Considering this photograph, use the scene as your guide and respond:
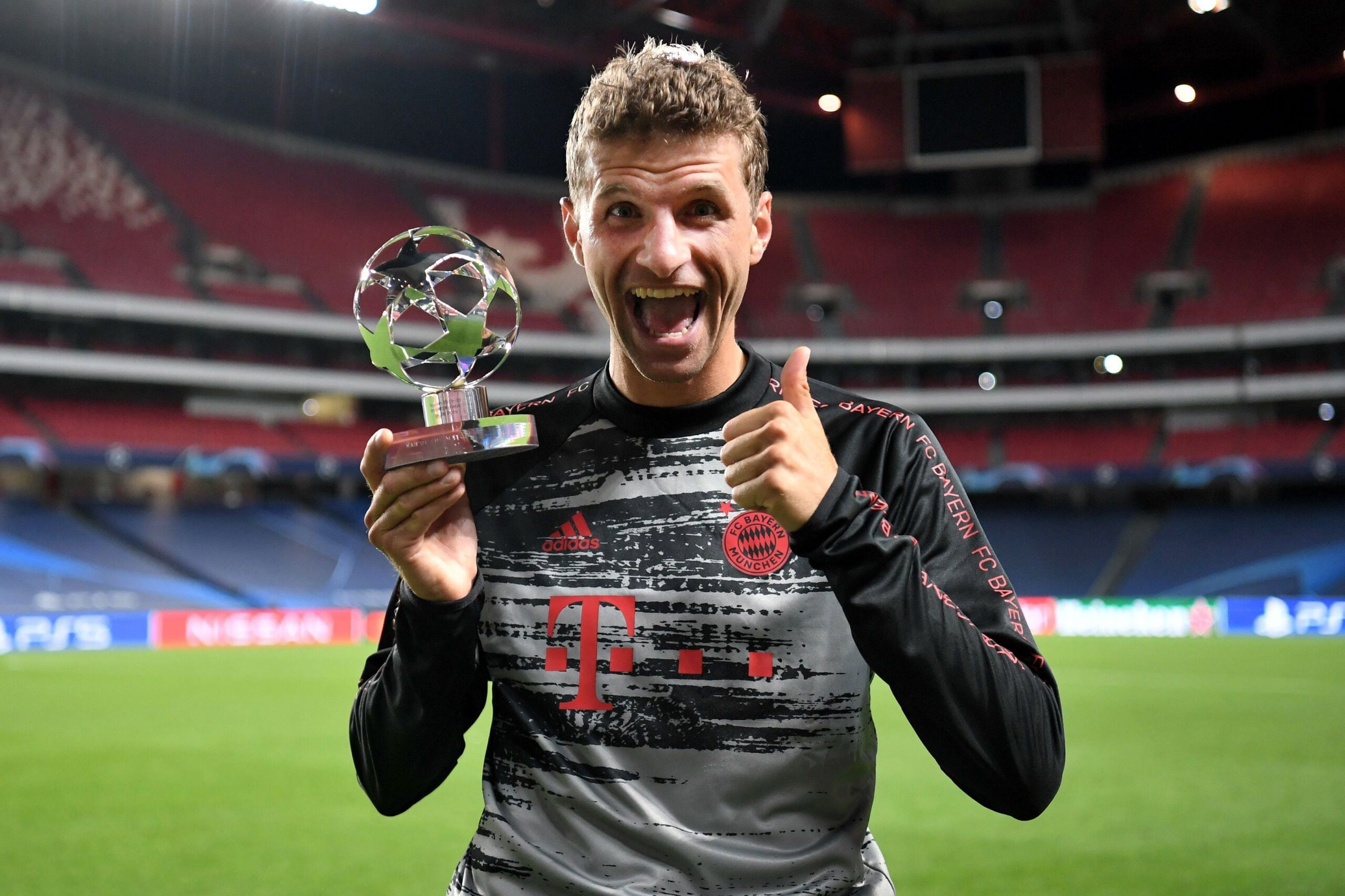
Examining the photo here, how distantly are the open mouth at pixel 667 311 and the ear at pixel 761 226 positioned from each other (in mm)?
129

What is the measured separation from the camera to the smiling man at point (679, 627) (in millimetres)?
1776

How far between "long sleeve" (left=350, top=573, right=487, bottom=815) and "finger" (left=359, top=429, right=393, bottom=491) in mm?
A: 192

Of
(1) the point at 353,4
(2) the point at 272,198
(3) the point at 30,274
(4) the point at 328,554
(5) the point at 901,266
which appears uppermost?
(2) the point at 272,198

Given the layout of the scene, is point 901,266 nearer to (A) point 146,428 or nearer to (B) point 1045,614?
(B) point 1045,614

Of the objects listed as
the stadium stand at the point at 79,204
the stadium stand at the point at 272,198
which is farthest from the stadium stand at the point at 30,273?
the stadium stand at the point at 272,198

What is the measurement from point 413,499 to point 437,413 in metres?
0.21

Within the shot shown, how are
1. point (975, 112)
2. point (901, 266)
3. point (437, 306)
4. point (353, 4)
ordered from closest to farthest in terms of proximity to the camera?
1. point (437, 306)
2. point (353, 4)
3. point (975, 112)
4. point (901, 266)

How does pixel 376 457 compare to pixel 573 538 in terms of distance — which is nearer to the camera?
pixel 376 457

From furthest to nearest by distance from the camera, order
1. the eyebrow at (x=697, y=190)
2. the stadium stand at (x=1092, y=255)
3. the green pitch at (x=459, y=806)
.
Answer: the stadium stand at (x=1092, y=255) < the green pitch at (x=459, y=806) < the eyebrow at (x=697, y=190)

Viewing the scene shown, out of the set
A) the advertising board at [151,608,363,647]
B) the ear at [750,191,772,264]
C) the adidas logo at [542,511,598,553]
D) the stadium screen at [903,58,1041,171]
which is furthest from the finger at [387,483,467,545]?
the stadium screen at [903,58,1041,171]

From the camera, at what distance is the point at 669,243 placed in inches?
71.6

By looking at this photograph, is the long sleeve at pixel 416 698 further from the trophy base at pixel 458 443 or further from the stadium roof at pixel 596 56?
the stadium roof at pixel 596 56

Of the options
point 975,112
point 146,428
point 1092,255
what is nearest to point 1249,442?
point 1092,255

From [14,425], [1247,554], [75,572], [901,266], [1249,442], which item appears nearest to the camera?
[75,572]
